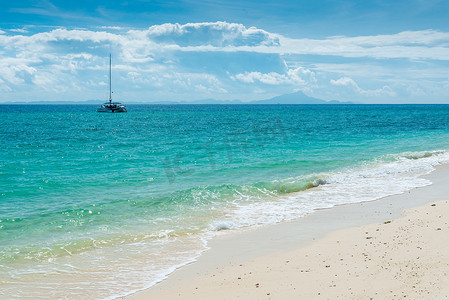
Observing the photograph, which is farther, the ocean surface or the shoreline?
the ocean surface

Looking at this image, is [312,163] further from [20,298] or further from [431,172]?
[20,298]

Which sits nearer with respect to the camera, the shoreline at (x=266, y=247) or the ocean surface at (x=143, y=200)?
the shoreline at (x=266, y=247)

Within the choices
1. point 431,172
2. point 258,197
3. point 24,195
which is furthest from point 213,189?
point 431,172

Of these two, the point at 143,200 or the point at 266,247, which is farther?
the point at 143,200

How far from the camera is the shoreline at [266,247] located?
7.88m

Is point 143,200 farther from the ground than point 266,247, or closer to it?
closer to it

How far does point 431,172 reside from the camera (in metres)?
22.8

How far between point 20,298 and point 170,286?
3.08m

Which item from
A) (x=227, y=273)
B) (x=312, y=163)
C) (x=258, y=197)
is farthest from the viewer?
(x=312, y=163)

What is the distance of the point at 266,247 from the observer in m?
10.6

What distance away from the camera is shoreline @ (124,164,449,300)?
310 inches

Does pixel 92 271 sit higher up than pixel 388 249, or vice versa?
pixel 388 249

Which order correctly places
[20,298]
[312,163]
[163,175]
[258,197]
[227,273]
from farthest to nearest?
[312,163] < [163,175] < [258,197] < [227,273] < [20,298]

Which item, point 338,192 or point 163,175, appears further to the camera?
point 163,175
